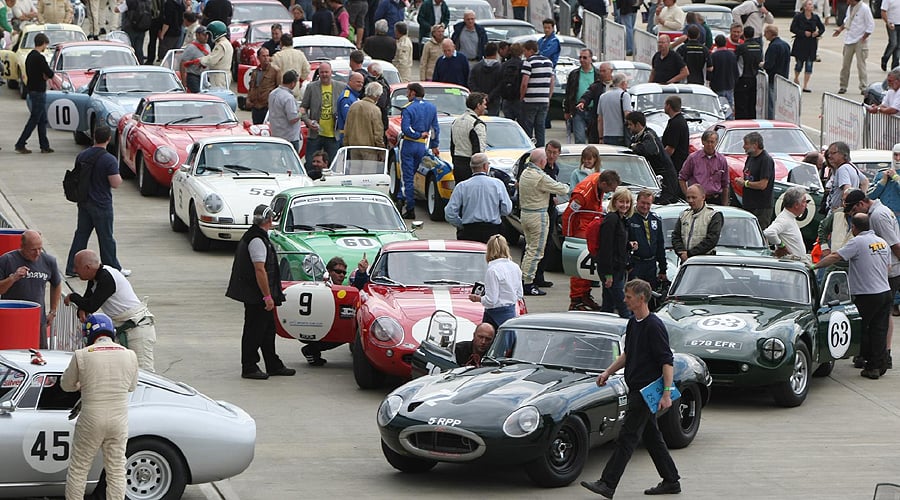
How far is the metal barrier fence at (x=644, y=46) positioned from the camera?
33.3 m

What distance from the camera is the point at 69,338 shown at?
14852mm

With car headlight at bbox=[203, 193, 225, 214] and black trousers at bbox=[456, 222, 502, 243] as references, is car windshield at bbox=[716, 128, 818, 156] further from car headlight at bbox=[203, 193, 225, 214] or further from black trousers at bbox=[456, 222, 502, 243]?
car headlight at bbox=[203, 193, 225, 214]

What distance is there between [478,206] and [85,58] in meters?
13.6

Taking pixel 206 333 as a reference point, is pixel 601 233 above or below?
above

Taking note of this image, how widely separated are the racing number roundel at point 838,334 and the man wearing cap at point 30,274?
6.97 m

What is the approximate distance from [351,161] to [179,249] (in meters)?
2.56

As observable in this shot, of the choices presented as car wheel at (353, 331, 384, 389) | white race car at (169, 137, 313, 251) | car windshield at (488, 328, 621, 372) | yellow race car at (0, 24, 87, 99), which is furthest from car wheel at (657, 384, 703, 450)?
yellow race car at (0, 24, 87, 99)

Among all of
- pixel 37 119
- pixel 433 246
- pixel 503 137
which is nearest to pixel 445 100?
pixel 503 137

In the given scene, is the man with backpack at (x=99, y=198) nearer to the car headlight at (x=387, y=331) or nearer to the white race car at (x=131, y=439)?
the car headlight at (x=387, y=331)

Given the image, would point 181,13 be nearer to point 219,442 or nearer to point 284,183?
point 284,183

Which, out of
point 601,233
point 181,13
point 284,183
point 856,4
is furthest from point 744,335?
point 181,13

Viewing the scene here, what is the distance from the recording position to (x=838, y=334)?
1464cm

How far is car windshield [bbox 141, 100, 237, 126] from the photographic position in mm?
23484

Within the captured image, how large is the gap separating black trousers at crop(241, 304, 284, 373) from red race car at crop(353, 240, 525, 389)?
0.89 metres
